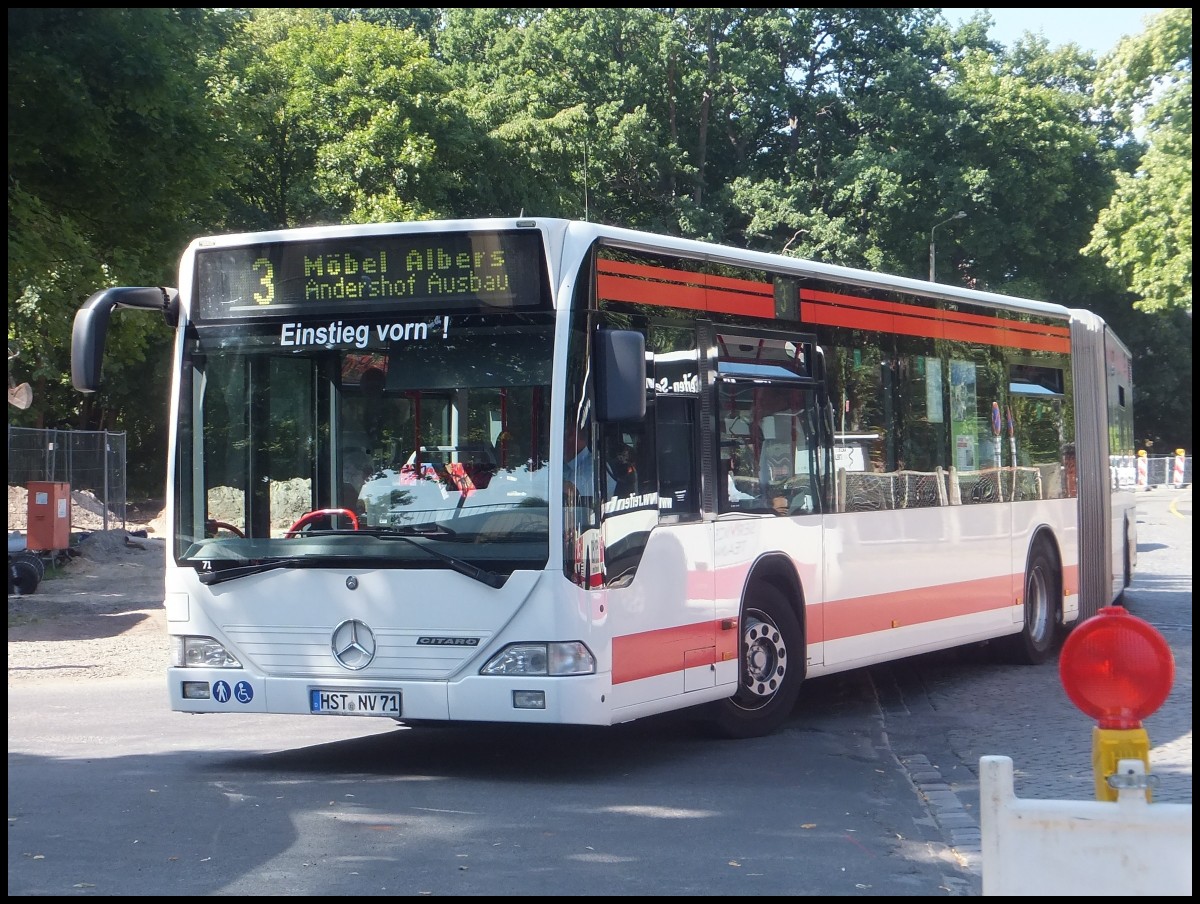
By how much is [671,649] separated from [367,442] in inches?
81.1

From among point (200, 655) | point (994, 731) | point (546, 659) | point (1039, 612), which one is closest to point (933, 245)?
point (1039, 612)

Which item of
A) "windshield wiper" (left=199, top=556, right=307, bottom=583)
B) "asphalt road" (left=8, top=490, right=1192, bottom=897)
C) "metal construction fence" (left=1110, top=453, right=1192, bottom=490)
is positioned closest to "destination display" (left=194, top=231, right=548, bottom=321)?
"windshield wiper" (left=199, top=556, right=307, bottom=583)

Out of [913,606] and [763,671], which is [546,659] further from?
[913,606]

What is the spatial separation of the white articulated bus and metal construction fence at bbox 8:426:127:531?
20954 millimetres

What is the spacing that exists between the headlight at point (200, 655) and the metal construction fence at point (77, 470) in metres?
20.8

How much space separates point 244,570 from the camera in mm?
9070

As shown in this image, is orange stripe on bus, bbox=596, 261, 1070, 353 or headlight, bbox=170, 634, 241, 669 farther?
orange stripe on bus, bbox=596, 261, 1070, 353

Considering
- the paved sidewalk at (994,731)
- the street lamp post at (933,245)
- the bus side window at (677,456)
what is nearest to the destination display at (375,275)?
the bus side window at (677,456)

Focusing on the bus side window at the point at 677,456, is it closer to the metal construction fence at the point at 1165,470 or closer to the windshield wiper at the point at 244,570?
the windshield wiper at the point at 244,570

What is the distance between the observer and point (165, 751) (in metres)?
10.1

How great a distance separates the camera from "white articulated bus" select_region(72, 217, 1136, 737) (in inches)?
339

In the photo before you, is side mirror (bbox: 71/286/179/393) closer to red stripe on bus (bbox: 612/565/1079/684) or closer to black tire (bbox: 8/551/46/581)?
red stripe on bus (bbox: 612/565/1079/684)

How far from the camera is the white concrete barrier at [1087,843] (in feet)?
15.4

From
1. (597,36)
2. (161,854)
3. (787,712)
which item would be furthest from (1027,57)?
(161,854)
